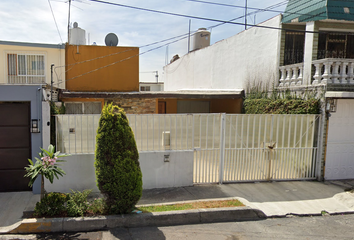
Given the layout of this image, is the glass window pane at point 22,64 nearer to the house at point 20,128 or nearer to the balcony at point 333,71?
the house at point 20,128

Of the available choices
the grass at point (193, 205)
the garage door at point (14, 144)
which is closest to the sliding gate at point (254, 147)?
the grass at point (193, 205)

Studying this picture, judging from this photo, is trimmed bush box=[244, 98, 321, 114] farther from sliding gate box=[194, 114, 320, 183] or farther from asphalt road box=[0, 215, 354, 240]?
asphalt road box=[0, 215, 354, 240]

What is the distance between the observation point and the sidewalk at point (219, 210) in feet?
15.6

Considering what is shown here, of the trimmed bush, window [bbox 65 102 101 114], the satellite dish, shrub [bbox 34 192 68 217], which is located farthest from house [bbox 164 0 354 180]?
shrub [bbox 34 192 68 217]

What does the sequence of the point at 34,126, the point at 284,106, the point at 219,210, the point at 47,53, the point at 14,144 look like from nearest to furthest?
the point at 219,210 → the point at 34,126 → the point at 14,144 → the point at 284,106 → the point at 47,53

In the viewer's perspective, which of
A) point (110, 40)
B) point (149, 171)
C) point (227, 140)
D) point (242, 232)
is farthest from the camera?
point (110, 40)

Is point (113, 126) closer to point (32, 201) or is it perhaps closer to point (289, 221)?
point (32, 201)

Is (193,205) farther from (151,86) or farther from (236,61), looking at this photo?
(151,86)

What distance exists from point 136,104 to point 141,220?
6043mm

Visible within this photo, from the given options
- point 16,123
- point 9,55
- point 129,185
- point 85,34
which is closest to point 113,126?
point 129,185

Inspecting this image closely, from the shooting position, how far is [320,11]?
7.95 m

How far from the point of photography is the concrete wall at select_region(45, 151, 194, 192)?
6.22 meters

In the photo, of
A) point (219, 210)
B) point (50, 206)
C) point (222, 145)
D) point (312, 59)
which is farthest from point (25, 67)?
point (312, 59)

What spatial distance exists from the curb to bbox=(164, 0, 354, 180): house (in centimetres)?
397
